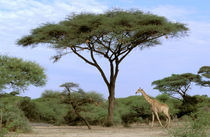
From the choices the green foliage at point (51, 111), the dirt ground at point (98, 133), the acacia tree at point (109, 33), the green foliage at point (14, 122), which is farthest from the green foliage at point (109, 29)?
the green foliage at point (14, 122)

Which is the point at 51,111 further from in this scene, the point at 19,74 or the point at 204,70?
the point at 204,70

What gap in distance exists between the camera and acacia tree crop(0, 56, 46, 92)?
16.8 m

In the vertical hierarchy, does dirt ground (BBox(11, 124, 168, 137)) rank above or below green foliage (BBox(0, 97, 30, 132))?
below

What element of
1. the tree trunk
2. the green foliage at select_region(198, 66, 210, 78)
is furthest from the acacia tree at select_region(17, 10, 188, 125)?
the green foliage at select_region(198, 66, 210, 78)

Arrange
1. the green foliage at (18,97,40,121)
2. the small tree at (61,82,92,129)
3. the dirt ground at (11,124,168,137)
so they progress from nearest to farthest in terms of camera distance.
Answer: the dirt ground at (11,124,168,137) → the small tree at (61,82,92,129) → the green foliage at (18,97,40,121)

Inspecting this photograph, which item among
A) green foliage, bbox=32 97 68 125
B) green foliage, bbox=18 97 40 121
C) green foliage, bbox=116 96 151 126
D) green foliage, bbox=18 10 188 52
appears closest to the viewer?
green foliage, bbox=18 10 188 52

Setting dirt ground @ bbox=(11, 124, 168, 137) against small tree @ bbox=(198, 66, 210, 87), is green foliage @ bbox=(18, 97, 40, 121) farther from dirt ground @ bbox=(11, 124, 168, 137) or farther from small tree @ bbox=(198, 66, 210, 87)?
small tree @ bbox=(198, 66, 210, 87)

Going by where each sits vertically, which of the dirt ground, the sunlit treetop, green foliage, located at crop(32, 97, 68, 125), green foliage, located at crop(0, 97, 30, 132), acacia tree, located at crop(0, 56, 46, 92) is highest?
the sunlit treetop

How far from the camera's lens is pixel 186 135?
7.89m

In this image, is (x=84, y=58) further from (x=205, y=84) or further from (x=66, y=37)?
(x=205, y=84)

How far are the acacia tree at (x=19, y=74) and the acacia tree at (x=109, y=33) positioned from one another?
1.56 metres

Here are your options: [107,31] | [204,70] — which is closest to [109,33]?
[107,31]

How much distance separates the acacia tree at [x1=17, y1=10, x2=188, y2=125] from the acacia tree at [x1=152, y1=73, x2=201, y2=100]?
413cm

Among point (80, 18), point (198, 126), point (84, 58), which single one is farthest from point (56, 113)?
point (198, 126)
